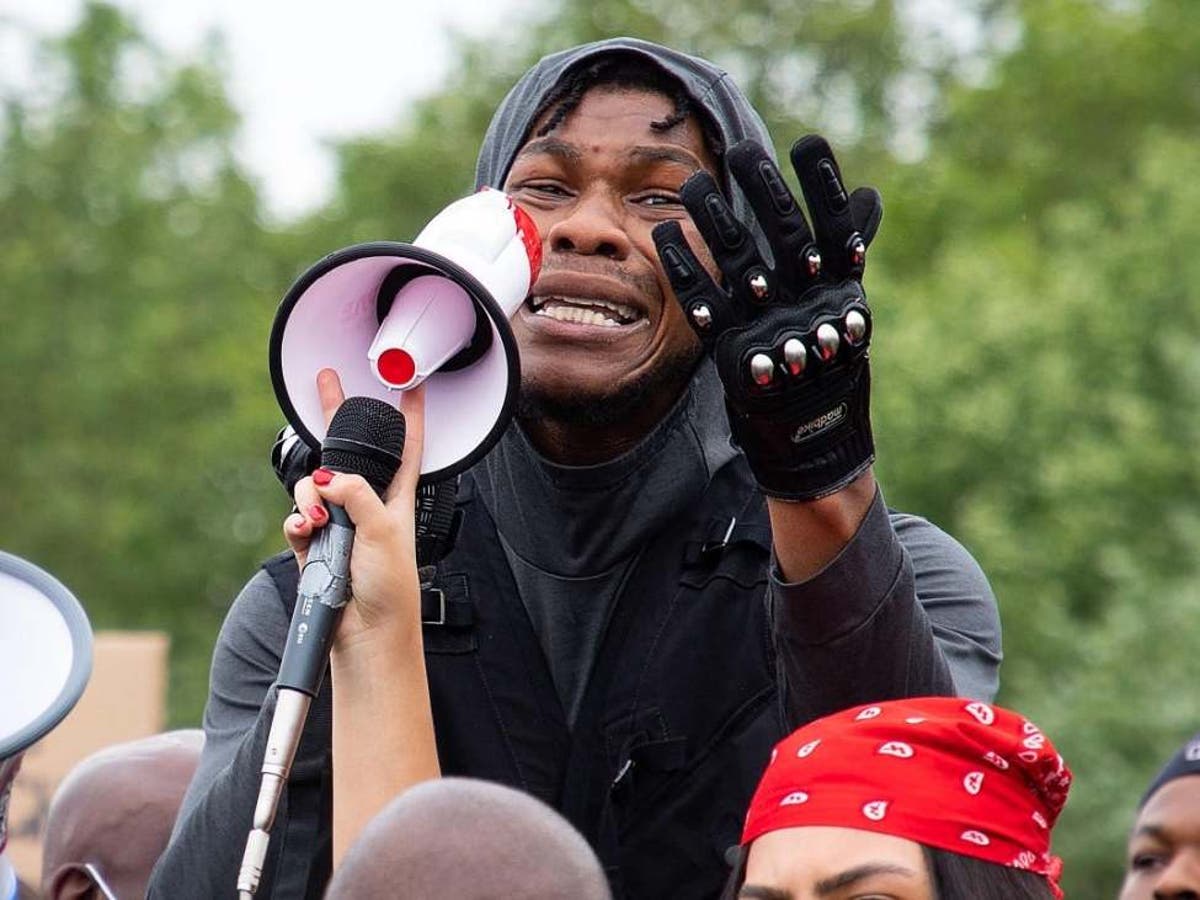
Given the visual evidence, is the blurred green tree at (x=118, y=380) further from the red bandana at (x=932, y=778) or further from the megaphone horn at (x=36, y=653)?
the red bandana at (x=932, y=778)

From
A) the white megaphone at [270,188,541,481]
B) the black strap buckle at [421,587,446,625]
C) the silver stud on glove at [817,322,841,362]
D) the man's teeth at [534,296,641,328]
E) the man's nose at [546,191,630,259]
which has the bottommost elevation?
the black strap buckle at [421,587,446,625]

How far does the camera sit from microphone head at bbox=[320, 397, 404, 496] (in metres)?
3.12

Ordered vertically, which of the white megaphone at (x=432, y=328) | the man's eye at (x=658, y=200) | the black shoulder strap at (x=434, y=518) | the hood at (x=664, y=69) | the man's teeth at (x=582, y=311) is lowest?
the black shoulder strap at (x=434, y=518)

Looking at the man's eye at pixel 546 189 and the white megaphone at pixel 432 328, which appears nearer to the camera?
the white megaphone at pixel 432 328

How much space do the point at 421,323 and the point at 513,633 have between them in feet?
1.68

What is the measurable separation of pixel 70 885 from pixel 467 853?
2.34m

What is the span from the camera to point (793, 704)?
325 cm

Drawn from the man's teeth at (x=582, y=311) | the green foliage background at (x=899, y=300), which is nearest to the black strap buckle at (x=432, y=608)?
the man's teeth at (x=582, y=311)

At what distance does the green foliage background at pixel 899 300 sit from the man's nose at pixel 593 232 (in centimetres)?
1310

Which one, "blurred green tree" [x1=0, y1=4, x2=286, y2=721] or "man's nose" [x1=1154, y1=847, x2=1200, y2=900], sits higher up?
"blurred green tree" [x1=0, y1=4, x2=286, y2=721]

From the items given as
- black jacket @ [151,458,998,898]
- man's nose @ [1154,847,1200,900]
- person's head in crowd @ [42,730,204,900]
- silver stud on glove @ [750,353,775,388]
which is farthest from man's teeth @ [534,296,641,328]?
man's nose @ [1154,847,1200,900]

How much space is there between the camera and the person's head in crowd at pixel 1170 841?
486cm

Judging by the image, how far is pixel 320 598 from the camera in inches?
119

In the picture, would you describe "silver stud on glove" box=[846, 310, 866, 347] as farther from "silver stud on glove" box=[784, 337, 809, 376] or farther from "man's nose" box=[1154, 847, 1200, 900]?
"man's nose" box=[1154, 847, 1200, 900]
